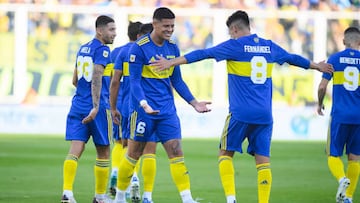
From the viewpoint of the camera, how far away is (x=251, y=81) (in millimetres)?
10016

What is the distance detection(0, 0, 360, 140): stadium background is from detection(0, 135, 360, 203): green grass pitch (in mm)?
6196

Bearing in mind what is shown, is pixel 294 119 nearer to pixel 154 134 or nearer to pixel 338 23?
pixel 338 23

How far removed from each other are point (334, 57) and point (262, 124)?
2.21 metres

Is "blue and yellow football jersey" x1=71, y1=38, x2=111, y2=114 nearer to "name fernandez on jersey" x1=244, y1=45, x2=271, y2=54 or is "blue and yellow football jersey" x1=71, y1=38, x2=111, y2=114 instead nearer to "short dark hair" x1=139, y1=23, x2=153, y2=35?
"short dark hair" x1=139, y1=23, x2=153, y2=35

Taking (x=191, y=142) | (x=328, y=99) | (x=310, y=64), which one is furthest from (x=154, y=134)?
(x=328, y=99)

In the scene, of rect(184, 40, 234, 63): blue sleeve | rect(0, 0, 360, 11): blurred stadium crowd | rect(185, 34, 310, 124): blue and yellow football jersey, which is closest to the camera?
rect(184, 40, 234, 63): blue sleeve

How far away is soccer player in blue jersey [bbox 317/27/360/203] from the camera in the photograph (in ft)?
38.9

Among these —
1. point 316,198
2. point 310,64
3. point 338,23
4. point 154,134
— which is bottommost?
point 316,198

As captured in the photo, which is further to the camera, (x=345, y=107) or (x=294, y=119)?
(x=294, y=119)

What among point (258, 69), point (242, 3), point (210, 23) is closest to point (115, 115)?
point (258, 69)

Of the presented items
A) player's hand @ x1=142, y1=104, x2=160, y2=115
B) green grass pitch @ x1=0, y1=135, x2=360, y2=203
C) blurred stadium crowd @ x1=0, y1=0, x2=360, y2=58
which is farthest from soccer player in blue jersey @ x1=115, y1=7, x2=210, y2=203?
blurred stadium crowd @ x1=0, y1=0, x2=360, y2=58

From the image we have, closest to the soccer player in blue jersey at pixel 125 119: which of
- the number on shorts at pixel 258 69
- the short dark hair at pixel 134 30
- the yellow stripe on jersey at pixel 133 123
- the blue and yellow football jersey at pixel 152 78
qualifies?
the short dark hair at pixel 134 30

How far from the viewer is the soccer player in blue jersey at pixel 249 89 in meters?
9.96

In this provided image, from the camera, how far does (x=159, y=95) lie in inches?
400
